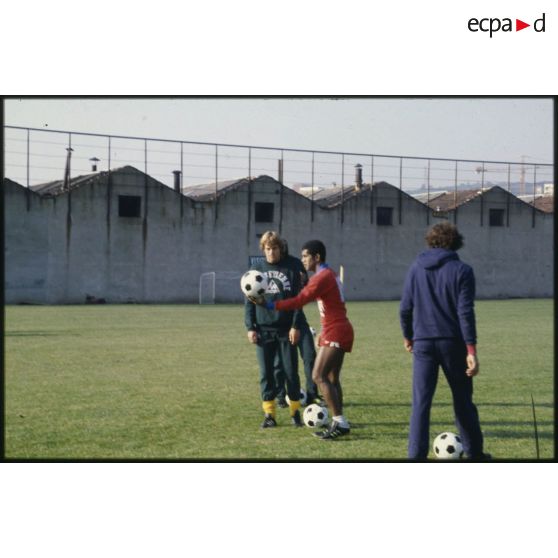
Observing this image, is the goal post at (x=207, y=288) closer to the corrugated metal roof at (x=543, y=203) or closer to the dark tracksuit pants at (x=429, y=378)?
the corrugated metal roof at (x=543, y=203)

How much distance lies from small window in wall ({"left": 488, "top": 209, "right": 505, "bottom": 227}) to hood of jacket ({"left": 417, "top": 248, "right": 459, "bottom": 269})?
1679 inches

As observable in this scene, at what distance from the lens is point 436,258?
7340 mm

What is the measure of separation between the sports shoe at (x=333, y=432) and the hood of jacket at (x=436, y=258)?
238 centimetres

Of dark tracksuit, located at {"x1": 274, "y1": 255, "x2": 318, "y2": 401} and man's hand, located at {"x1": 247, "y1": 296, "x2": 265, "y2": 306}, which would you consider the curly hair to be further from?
dark tracksuit, located at {"x1": 274, "y1": 255, "x2": 318, "y2": 401}

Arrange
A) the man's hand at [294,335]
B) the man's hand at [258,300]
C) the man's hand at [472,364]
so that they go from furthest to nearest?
the man's hand at [294,335] → the man's hand at [258,300] → the man's hand at [472,364]

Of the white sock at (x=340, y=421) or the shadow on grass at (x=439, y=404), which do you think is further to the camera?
the shadow on grass at (x=439, y=404)

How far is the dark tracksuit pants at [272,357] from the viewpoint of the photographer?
9.53m

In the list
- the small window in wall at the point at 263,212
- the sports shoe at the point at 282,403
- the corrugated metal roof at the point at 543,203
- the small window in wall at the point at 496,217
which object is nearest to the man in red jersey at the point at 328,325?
the sports shoe at the point at 282,403

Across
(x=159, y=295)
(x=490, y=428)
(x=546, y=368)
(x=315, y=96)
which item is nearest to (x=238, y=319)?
(x=159, y=295)

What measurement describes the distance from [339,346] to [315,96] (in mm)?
2506

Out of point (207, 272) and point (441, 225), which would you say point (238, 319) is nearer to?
point (207, 272)

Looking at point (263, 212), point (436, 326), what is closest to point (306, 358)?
point (436, 326)

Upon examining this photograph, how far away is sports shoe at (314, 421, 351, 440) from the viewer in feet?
29.7

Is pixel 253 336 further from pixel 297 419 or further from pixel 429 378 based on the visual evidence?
pixel 429 378
